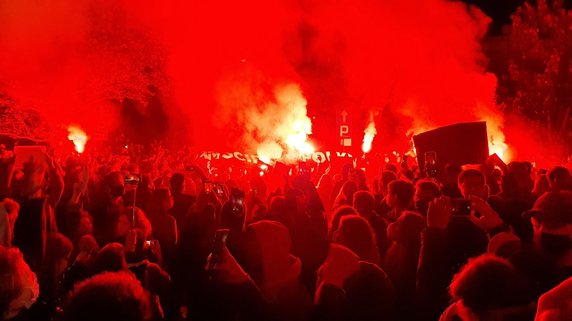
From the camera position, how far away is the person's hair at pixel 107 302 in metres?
2.08

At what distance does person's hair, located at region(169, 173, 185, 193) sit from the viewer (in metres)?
6.51

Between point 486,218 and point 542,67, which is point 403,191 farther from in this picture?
point 542,67

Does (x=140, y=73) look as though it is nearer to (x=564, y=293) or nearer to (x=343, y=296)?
(x=343, y=296)

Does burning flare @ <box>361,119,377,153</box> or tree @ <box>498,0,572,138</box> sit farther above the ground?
tree @ <box>498,0,572,138</box>

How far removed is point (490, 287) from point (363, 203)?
2985 millimetres

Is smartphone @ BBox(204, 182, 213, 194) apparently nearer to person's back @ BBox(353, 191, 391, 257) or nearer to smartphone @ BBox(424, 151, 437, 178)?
person's back @ BBox(353, 191, 391, 257)

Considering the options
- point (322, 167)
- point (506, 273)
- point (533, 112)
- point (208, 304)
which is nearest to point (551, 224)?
point (506, 273)

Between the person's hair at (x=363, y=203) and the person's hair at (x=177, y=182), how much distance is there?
2018mm

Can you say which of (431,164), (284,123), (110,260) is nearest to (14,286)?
(110,260)

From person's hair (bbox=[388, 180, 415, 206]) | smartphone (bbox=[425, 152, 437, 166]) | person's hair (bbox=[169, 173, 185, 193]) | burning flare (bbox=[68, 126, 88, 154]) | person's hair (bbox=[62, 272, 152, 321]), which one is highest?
burning flare (bbox=[68, 126, 88, 154])

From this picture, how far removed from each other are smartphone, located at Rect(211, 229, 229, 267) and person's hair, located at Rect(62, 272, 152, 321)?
1.33 m

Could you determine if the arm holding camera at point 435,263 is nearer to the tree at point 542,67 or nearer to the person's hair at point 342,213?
the person's hair at point 342,213

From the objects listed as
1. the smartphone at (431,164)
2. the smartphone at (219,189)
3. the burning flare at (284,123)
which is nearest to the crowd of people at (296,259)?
the smartphone at (219,189)

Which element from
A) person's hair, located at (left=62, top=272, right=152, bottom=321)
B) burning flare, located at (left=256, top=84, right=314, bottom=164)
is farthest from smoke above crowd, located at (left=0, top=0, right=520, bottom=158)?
person's hair, located at (left=62, top=272, right=152, bottom=321)
